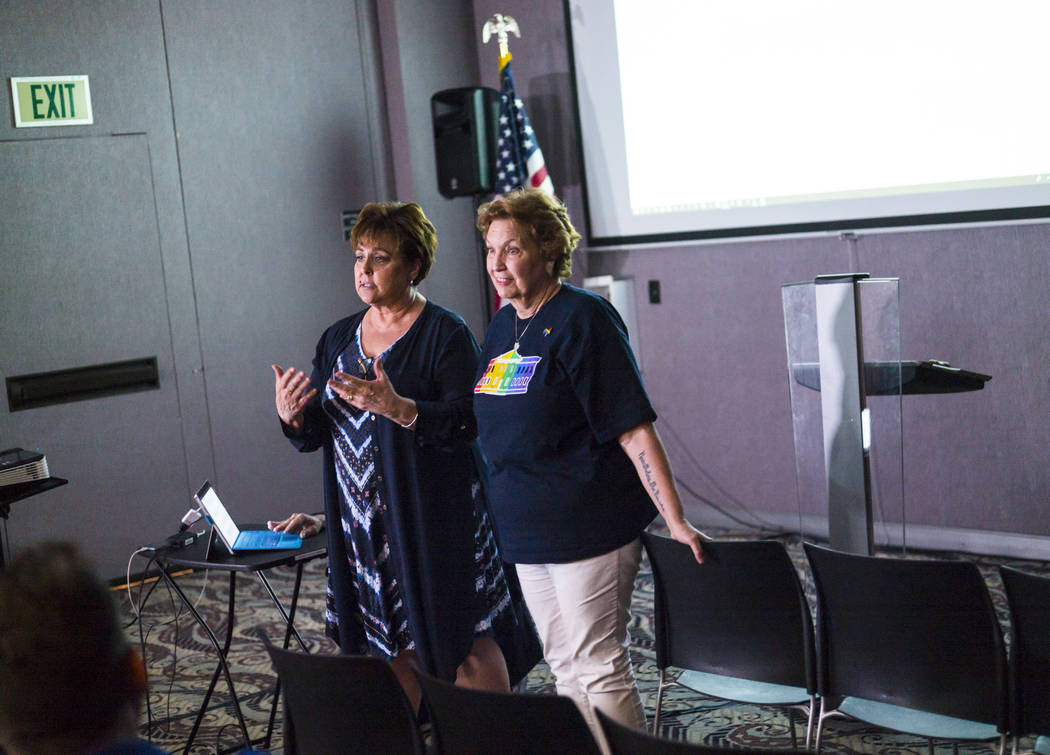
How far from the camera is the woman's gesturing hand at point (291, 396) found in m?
3.01

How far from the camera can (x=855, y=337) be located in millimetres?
3184

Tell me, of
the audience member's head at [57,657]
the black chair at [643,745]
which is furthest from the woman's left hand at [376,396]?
the audience member's head at [57,657]

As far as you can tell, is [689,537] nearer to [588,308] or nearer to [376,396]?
[588,308]

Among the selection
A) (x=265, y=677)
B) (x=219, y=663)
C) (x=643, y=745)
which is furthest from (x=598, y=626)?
(x=265, y=677)

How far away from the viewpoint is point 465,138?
20.0ft

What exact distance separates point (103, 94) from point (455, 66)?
2.05m

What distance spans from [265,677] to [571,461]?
6.93ft

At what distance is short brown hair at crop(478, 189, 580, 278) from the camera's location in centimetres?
→ 277

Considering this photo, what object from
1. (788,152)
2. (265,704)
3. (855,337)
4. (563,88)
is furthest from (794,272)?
(265,704)

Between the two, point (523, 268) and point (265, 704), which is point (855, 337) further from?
point (265, 704)

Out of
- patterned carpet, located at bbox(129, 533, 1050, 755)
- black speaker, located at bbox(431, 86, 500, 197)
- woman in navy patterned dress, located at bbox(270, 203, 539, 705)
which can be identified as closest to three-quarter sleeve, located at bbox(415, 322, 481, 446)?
woman in navy patterned dress, located at bbox(270, 203, 539, 705)

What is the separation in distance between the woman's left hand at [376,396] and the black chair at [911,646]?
103 cm

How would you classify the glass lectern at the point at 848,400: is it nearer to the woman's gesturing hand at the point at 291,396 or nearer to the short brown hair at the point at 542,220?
the short brown hair at the point at 542,220

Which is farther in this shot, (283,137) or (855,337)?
(283,137)
